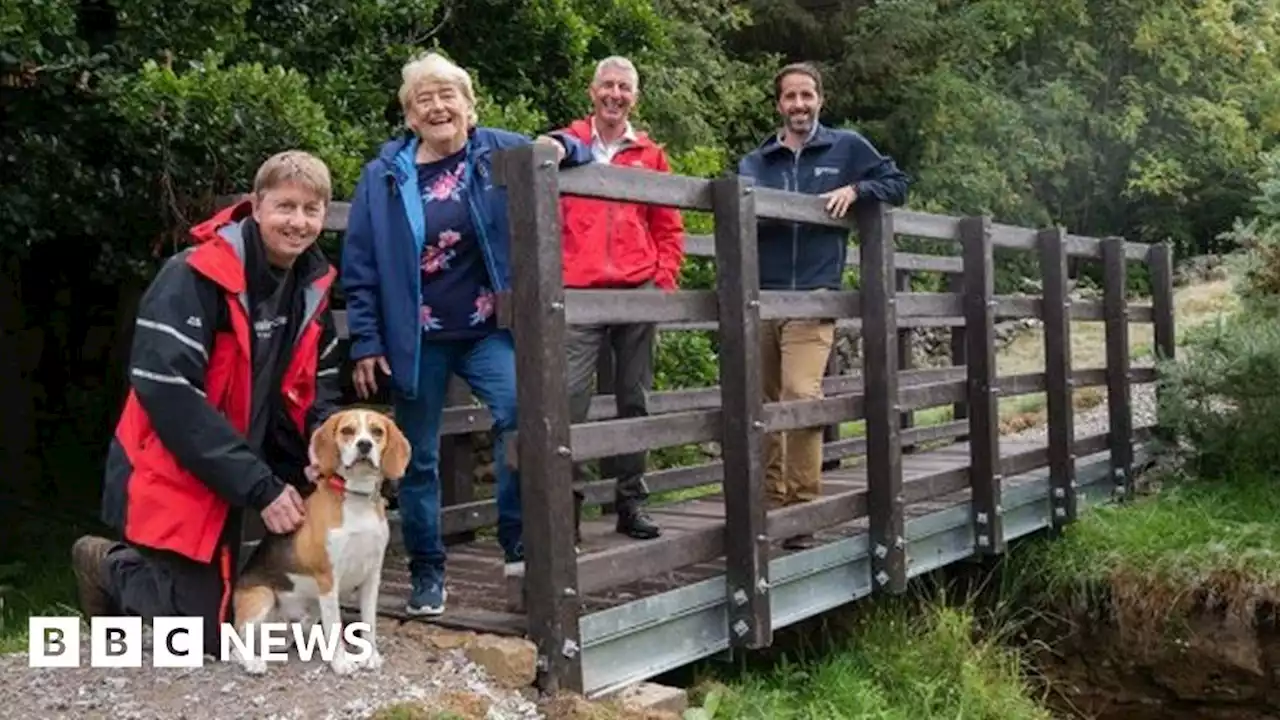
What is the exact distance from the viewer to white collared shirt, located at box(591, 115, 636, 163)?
5098 mm

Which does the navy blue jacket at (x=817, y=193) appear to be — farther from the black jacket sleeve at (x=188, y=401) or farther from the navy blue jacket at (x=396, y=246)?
the black jacket sleeve at (x=188, y=401)

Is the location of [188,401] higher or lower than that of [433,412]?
higher

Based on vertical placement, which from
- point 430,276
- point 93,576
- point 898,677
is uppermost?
point 430,276

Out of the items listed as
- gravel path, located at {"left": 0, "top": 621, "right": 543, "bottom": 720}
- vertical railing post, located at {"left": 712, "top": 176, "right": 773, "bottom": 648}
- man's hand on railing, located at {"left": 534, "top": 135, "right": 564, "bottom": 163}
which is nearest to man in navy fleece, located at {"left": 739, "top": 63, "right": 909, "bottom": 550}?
vertical railing post, located at {"left": 712, "top": 176, "right": 773, "bottom": 648}

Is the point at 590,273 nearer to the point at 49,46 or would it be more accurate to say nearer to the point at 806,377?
the point at 806,377

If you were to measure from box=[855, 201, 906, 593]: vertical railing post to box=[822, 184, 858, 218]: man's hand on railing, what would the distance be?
0.19 meters

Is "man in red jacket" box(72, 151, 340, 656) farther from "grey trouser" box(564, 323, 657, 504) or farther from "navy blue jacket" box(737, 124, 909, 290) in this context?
"navy blue jacket" box(737, 124, 909, 290)

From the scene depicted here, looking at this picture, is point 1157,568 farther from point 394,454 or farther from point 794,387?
point 394,454

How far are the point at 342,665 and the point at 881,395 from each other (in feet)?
9.06

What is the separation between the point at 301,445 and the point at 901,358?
6204 mm

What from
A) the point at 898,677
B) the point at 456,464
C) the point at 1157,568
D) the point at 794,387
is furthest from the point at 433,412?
the point at 1157,568

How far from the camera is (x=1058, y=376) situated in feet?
25.3

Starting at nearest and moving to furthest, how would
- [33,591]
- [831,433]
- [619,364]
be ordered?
[619,364] → [33,591] → [831,433]

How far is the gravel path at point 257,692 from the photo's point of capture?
12.0 feet
